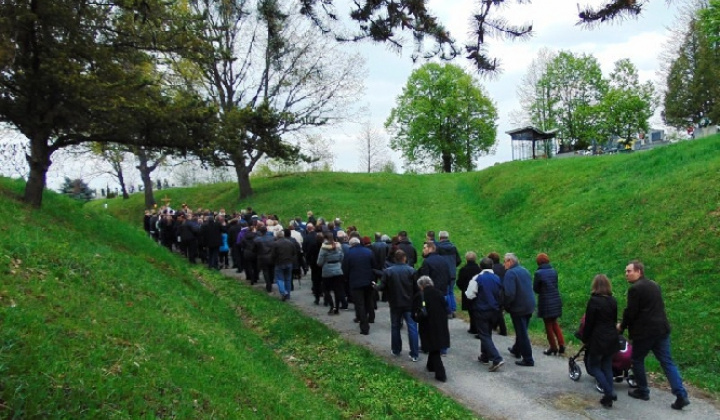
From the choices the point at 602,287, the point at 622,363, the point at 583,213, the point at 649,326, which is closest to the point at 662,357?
the point at 649,326

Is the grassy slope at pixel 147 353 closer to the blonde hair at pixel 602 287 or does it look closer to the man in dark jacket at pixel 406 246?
the blonde hair at pixel 602 287

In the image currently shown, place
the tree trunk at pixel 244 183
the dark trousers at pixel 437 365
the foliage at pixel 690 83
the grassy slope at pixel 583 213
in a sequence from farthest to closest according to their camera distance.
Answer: the foliage at pixel 690 83 < the tree trunk at pixel 244 183 < the grassy slope at pixel 583 213 < the dark trousers at pixel 437 365

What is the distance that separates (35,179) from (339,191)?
21024mm

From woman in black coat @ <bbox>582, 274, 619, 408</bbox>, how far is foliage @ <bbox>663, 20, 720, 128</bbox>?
4638 centimetres

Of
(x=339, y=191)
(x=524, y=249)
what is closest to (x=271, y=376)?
(x=524, y=249)

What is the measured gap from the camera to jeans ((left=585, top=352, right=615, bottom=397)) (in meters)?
7.06

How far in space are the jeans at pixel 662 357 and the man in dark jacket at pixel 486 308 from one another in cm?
200

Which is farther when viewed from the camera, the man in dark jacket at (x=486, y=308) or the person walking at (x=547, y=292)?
the person walking at (x=547, y=292)

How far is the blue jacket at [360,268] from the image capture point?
35.4 ft

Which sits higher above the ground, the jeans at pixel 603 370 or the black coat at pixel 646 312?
the black coat at pixel 646 312

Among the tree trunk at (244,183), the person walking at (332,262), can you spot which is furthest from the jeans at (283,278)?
the tree trunk at (244,183)

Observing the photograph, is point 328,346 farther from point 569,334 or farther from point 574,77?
point 574,77

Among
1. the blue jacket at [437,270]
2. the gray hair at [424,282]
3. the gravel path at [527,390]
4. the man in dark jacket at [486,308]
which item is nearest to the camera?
the gravel path at [527,390]

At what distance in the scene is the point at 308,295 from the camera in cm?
1445
